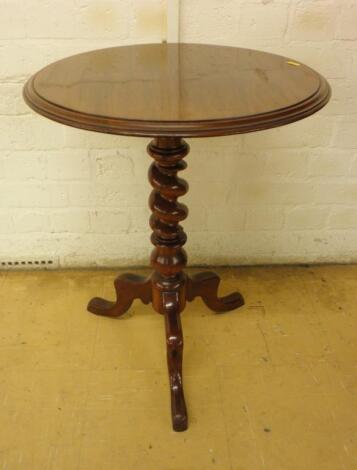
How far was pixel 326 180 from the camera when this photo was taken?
1.77 metres

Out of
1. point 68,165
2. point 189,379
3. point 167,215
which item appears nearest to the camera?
point 167,215

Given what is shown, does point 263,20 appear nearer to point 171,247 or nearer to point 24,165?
point 171,247

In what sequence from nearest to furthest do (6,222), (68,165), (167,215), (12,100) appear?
(167,215)
(12,100)
(68,165)
(6,222)

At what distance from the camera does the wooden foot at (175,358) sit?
4.24ft

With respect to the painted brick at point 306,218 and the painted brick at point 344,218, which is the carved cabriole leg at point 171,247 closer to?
the painted brick at point 306,218

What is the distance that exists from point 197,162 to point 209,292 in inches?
17.6

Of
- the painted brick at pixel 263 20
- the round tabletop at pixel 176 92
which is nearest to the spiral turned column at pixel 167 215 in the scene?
the round tabletop at pixel 176 92

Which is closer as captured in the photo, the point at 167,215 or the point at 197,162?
the point at 167,215

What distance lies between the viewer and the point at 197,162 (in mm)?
1702

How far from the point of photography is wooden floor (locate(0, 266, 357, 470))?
1.24 m

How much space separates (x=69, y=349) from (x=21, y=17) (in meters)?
1.00

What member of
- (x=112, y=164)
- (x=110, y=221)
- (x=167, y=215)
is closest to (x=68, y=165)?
(x=112, y=164)

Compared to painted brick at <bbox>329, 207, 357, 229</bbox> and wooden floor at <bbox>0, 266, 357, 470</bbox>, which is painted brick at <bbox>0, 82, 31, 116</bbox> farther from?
painted brick at <bbox>329, 207, 357, 229</bbox>

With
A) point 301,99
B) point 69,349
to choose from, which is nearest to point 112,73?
point 301,99
